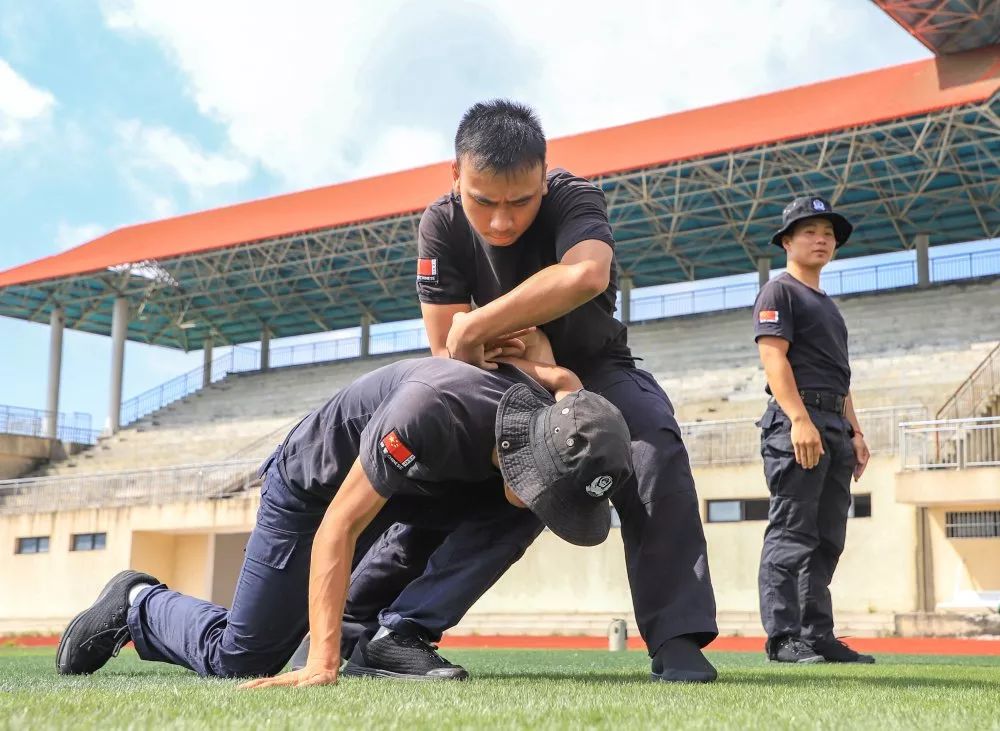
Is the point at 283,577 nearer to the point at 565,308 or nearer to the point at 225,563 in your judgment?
the point at 565,308

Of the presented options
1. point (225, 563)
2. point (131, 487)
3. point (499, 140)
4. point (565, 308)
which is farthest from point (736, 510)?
point (499, 140)

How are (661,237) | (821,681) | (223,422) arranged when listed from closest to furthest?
(821,681), (661,237), (223,422)

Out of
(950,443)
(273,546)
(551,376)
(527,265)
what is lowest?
(273,546)

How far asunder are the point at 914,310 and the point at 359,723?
25.0m

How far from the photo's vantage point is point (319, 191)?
32.5m

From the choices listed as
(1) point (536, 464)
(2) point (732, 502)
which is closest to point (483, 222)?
(1) point (536, 464)

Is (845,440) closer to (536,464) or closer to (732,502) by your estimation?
(536,464)

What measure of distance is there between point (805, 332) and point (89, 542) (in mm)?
20811

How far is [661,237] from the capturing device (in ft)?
95.0

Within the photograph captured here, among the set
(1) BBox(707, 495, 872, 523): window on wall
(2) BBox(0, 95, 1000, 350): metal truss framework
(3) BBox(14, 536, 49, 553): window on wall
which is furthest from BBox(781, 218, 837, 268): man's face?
(3) BBox(14, 536, 49, 553): window on wall

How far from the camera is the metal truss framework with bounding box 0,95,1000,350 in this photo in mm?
23922

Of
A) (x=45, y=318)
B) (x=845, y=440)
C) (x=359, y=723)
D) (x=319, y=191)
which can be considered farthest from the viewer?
(x=45, y=318)

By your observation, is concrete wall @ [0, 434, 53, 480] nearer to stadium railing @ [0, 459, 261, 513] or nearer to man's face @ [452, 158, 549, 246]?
stadium railing @ [0, 459, 261, 513]

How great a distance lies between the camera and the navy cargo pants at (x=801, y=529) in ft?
17.6
